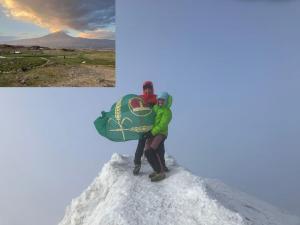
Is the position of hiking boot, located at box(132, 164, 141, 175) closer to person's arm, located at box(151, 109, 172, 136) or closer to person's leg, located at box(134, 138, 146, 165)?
person's leg, located at box(134, 138, 146, 165)

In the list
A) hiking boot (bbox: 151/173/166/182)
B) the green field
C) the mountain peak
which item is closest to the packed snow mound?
hiking boot (bbox: 151/173/166/182)

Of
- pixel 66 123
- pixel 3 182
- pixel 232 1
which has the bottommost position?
pixel 3 182

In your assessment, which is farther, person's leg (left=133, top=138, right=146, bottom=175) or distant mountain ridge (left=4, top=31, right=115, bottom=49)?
distant mountain ridge (left=4, top=31, right=115, bottom=49)

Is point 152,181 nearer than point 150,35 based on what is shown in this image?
Yes

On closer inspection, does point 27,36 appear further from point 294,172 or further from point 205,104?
point 294,172

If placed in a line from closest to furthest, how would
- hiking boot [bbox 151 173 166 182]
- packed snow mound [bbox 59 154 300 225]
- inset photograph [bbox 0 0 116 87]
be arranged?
1. packed snow mound [bbox 59 154 300 225]
2. hiking boot [bbox 151 173 166 182]
3. inset photograph [bbox 0 0 116 87]

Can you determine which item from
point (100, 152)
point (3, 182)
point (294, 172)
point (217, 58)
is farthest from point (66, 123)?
point (294, 172)
